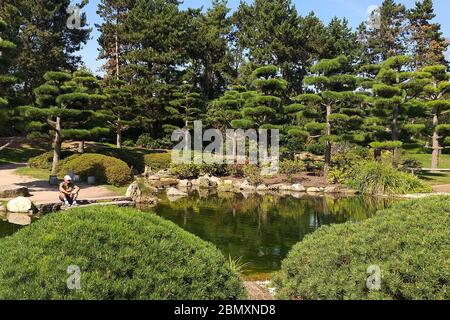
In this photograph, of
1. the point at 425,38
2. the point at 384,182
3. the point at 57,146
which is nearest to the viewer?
the point at 384,182

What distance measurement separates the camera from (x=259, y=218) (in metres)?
13.0

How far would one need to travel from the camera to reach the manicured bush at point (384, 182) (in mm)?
18062

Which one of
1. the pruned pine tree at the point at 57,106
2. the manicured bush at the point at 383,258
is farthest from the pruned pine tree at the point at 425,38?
the manicured bush at the point at 383,258

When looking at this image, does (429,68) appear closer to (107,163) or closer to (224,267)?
(107,163)

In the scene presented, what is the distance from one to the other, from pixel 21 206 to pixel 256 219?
256 inches

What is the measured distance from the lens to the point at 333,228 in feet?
16.7

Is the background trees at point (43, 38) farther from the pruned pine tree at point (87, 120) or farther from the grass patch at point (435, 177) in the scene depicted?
the grass patch at point (435, 177)

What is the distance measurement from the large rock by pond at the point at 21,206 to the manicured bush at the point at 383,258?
9099 mm

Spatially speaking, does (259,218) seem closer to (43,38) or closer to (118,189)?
(118,189)

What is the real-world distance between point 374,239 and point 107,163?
15214mm

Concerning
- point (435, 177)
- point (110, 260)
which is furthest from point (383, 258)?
point (435, 177)

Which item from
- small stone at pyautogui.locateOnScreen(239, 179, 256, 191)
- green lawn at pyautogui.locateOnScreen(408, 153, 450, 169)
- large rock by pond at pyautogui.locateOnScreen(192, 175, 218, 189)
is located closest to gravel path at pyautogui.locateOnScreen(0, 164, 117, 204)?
large rock by pond at pyautogui.locateOnScreen(192, 175, 218, 189)

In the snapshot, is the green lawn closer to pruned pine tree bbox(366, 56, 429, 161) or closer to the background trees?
pruned pine tree bbox(366, 56, 429, 161)
